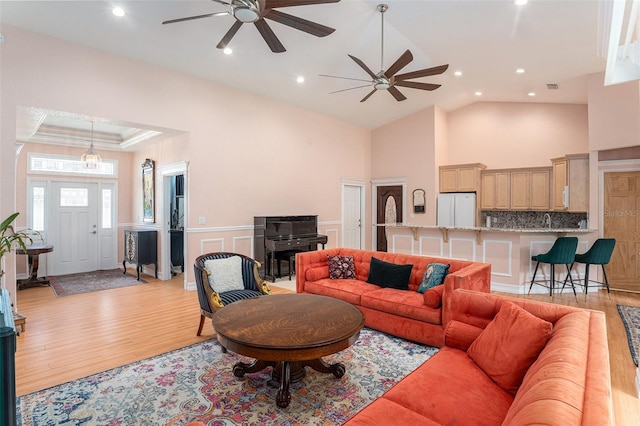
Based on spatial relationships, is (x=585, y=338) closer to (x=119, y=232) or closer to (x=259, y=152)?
(x=259, y=152)

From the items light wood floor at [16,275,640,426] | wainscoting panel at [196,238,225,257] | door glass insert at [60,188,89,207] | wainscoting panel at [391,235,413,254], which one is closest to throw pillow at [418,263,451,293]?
light wood floor at [16,275,640,426]

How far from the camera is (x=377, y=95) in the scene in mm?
7062

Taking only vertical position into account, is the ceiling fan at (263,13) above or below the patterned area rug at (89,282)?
above

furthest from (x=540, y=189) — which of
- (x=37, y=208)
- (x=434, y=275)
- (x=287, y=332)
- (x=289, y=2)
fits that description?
(x=37, y=208)

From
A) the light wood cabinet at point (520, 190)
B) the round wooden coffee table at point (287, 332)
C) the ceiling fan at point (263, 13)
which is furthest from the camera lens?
the light wood cabinet at point (520, 190)

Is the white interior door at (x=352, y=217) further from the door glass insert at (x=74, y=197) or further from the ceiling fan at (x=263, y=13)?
the door glass insert at (x=74, y=197)

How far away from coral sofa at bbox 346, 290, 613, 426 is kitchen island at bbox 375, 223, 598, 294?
132 inches

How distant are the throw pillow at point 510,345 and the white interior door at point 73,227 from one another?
779cm

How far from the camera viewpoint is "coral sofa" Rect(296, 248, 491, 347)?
10.4 feet

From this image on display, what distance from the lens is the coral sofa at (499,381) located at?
1.04 meters

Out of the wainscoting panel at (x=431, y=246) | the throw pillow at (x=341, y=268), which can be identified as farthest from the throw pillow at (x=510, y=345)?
the wainscoting panel at (x=431, y=246)

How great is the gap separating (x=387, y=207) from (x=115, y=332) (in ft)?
21.6

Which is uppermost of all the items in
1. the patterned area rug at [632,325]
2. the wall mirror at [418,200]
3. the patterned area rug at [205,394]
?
the wall mirror at [418,200]

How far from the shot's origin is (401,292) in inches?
146
